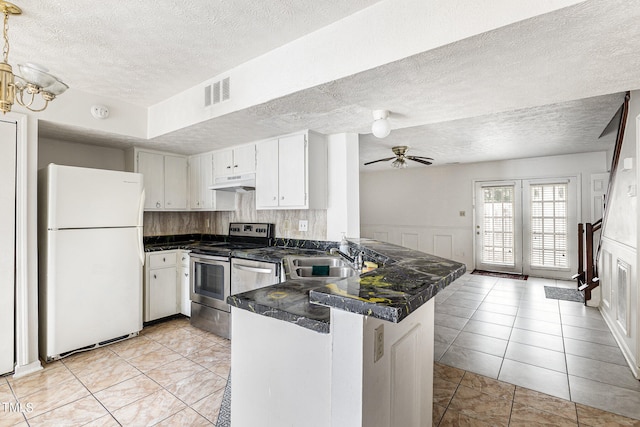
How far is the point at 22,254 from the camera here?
8.38 feet

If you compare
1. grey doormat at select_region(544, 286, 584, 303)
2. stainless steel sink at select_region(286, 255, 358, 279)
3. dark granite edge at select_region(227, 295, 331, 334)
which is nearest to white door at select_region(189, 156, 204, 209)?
stainless steel sink at select_region(286, 255, 358, 279)

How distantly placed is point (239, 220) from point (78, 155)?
197cm

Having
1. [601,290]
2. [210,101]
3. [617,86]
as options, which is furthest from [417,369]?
[601,290]

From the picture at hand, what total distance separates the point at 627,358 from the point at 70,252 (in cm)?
500

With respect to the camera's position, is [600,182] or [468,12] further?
[600,182]

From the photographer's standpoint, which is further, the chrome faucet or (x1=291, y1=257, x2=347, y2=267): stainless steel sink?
(x1=291, y1=257, x2=347, y2=267): stainless steel sink

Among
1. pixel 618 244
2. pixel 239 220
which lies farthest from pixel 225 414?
pixel 618 244

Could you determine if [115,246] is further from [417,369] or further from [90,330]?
[417,369]

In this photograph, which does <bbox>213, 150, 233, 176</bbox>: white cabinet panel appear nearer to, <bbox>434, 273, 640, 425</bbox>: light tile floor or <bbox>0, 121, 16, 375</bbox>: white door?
<bbox>0, 121, 16, 375</bbox>: white door

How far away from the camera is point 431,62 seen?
1646 mm

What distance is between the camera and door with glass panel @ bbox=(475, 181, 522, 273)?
607cm

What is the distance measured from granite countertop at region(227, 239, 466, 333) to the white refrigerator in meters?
2.30

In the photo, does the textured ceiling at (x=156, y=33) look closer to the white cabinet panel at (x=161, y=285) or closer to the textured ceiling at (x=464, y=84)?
the textured ceiling at (x=464, y=84)

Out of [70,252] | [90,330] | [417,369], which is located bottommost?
[90,330]
